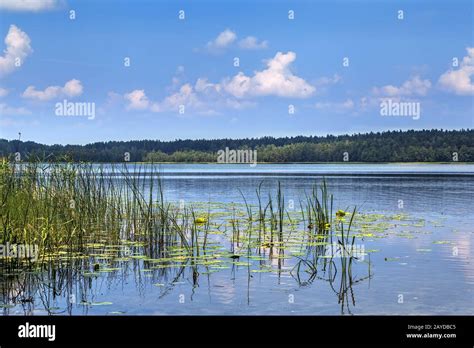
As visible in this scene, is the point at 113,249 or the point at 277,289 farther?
the point at 113,249

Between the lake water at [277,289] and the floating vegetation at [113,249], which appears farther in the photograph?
the floating vegetation at [113,249]

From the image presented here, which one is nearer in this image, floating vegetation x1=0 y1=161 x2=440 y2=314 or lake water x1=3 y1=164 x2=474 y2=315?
lake water x1=3 y1=164 x2=474 y2=315

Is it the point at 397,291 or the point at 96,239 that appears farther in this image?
the point at 96,239

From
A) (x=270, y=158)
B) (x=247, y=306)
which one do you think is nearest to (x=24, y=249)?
(x=247, y=306)

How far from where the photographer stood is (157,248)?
41.4ft

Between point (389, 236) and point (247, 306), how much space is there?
24.0ft

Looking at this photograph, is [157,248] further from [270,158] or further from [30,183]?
[270,158]

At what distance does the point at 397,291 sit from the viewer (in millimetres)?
9664

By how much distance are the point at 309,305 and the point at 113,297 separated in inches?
110

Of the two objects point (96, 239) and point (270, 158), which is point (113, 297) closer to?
point (96, 239)

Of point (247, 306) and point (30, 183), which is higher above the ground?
point (30, 183)
